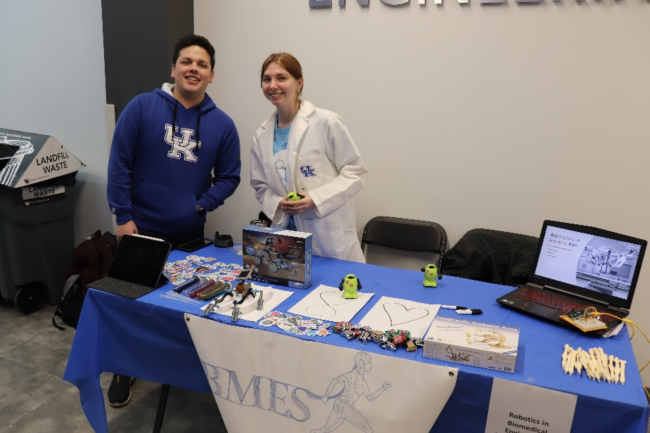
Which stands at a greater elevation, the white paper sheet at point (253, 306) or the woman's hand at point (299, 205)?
the woman's hand at point (299, 205)

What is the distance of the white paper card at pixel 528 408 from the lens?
1291mm

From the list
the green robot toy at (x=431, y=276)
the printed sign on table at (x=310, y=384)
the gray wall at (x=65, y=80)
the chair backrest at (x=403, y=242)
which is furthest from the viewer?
the gray wall at (x=65, y=80)

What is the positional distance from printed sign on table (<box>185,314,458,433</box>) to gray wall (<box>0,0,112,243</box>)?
2.66 meters

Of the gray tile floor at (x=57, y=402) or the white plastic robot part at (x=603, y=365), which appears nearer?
the white plastic robot part at (x=603, y=365)

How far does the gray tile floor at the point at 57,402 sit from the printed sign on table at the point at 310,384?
0.82 m

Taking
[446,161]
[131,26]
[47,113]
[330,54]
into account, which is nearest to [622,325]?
[446,161]

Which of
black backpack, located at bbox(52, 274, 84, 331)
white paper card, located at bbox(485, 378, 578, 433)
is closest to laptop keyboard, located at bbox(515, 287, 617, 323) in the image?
white paper card, located at bbox(485, 378, 578, 433)

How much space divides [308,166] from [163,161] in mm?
688

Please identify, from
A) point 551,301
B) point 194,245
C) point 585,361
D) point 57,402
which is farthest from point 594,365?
point 57,402

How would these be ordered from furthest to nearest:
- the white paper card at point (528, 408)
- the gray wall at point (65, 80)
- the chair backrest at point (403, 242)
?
1. the gray wall at point (65, 80)
2. the chair backrest at point (403, 242)
3. the white paper card at point (528, 408)

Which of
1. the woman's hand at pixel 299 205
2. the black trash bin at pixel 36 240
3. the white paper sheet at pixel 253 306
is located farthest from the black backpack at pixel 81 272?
the white paper sheet at pixel 253 306

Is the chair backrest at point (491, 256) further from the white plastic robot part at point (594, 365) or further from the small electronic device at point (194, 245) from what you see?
the small electronic device at point (194, 245)

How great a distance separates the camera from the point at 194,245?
239cm

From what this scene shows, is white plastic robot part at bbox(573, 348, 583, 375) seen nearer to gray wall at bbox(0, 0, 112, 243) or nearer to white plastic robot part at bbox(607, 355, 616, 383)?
white plastic robot part at bbox(607, 355, 616, 383)
